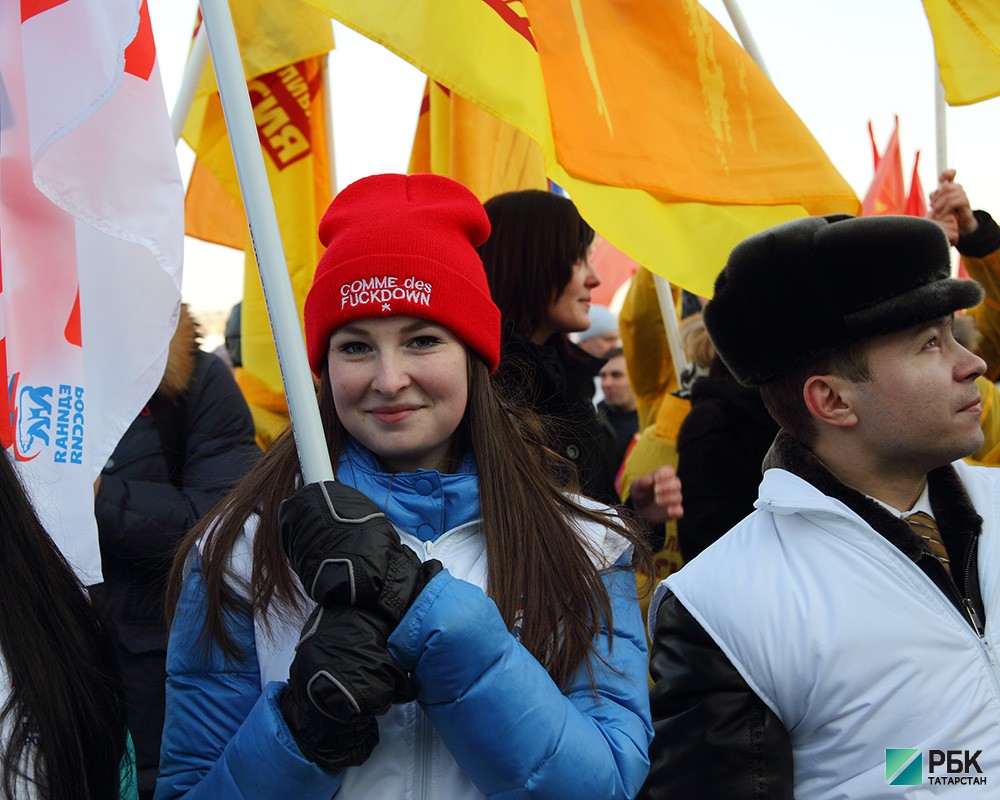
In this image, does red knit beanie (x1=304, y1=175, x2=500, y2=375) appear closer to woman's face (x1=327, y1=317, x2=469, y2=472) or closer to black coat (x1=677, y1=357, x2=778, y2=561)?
woman's face (x1=327, y1=317, x2=469, y2=472)

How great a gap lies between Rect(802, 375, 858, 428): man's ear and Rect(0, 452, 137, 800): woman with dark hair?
4.41 feet

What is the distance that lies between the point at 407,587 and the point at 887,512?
0.95 m

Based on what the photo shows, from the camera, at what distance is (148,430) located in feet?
10.5

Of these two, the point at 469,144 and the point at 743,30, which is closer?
the point at 743,30

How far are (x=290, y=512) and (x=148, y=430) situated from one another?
1.65 metres

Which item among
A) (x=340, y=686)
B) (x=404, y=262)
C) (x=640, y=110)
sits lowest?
(x=340, y=686)

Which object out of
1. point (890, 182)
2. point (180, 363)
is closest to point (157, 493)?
point (180, 363)

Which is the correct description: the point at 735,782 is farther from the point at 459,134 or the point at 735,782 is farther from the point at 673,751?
the point at 459,134

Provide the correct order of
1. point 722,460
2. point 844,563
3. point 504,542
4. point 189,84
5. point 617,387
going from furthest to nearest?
point 617,387 → point 189,84 → point 722,460 → point 844,563 → point 504,542

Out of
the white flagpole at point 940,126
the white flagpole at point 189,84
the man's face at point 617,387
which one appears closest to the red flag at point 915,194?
the man's face at point 617,387

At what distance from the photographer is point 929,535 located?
2.16 metres

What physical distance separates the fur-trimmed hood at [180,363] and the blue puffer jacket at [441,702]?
133cm

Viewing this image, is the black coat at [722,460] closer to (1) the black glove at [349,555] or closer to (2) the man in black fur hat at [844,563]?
(2) the man in black fur hat at [844,563]

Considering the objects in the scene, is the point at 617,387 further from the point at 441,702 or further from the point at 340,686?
the point at 340,686
